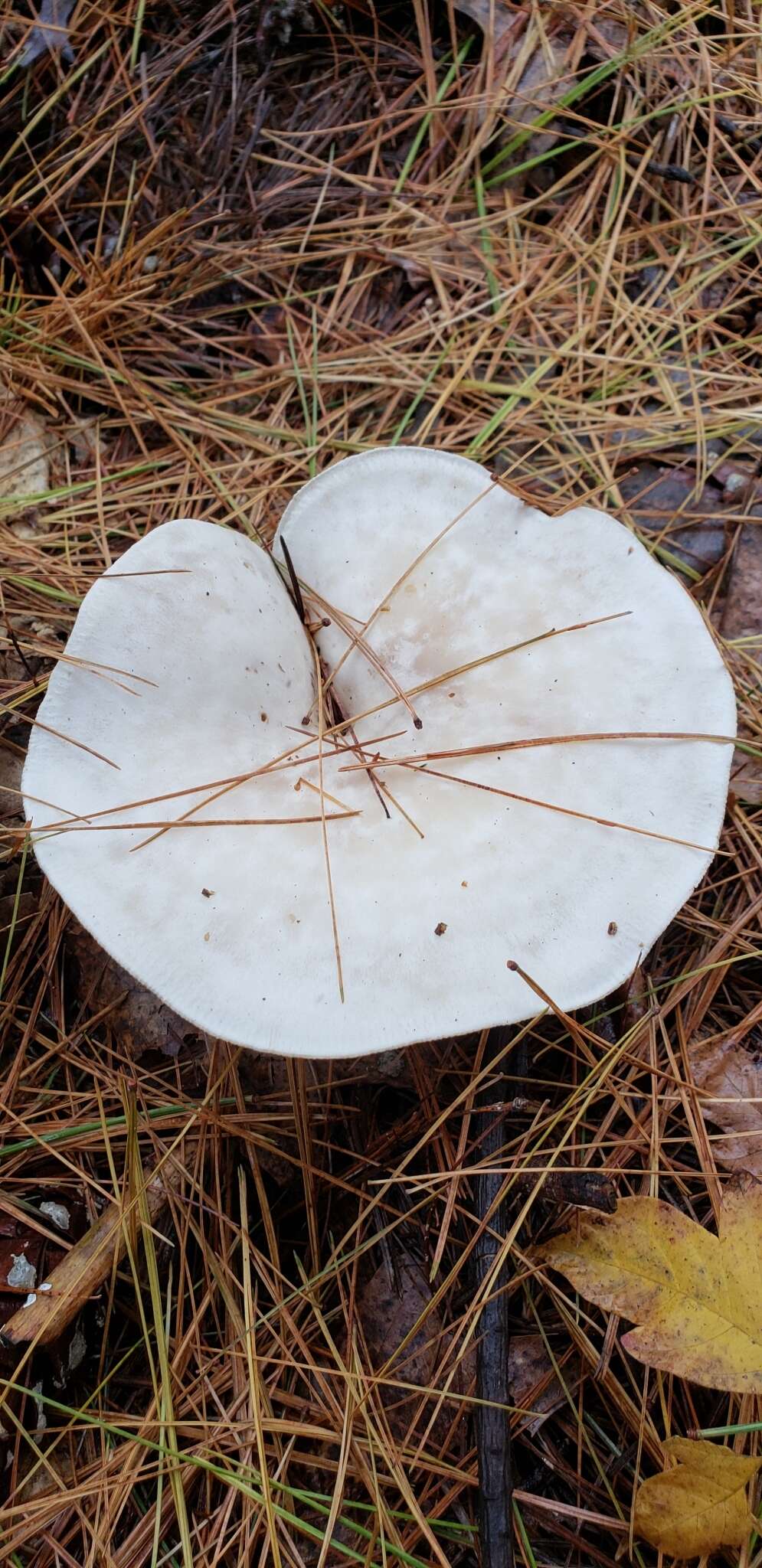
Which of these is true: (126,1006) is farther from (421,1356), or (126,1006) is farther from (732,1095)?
(732,1095)

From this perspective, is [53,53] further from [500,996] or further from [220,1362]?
[220,1362]

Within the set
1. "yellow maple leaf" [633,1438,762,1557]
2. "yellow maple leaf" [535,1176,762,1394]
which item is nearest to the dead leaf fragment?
"yellow maple leaf" [535,1176,762,1394]

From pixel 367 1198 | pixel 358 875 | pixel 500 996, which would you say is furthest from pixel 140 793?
pixel 367 1198

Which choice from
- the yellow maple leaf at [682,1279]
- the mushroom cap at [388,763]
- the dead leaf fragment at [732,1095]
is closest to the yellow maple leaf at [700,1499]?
the yellow maple leaf at [682,1279]

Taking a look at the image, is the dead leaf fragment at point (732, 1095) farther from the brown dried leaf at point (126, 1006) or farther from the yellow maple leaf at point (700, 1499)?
the brown dried leaf at point (126, 1006)

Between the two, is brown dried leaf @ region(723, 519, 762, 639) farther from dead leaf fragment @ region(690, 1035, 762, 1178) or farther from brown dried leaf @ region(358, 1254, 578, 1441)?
brown dried leaf @ region(358, 1254, 578, 1441)

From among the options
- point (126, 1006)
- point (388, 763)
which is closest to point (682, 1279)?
point (388, 763)
